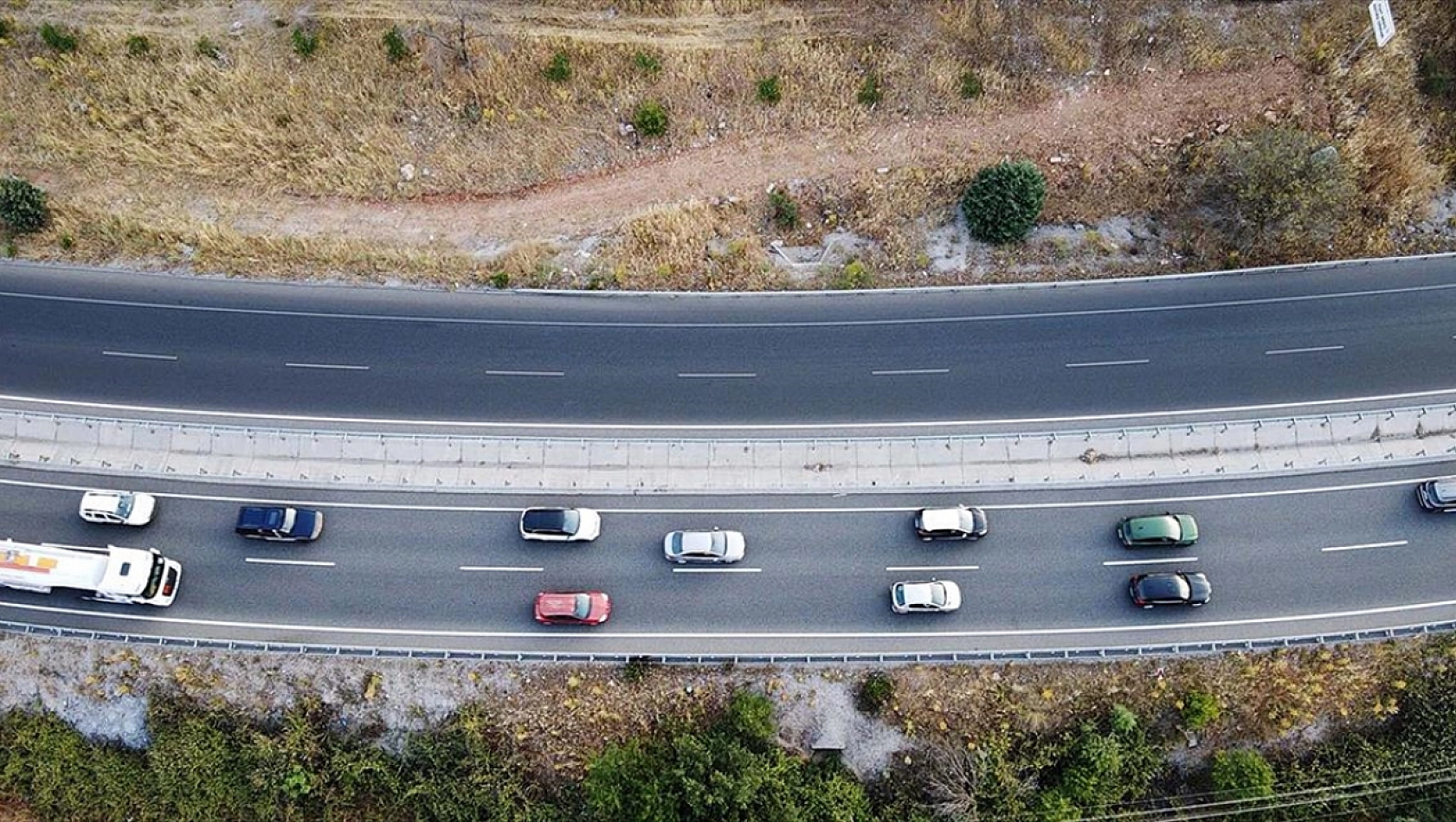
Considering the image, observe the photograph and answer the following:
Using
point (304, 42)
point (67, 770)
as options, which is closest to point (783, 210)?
point (304, 42)

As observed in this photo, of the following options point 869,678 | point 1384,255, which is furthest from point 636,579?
point 1384,255

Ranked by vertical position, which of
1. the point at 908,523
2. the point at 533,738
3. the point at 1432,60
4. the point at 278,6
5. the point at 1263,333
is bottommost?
the point at 533,738

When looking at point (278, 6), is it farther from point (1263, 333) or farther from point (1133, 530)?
point (1263, 333)

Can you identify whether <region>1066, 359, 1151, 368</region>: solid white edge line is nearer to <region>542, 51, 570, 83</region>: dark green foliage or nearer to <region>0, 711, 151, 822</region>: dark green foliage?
<region>542, 51, 570, 83</region>: dark green foliage

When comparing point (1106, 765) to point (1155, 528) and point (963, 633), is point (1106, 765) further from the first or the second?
point (1155, 528)

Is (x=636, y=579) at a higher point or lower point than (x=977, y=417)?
lower

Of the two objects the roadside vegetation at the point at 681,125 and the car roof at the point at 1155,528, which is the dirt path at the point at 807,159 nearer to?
the roadside vegetation at the point at 681,125

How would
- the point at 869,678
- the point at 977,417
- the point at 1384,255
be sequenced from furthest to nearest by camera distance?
the point at 1384,255 < the point at 977,417 < the point at 869,678
